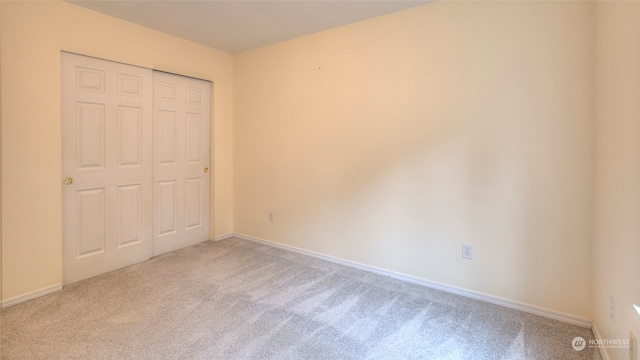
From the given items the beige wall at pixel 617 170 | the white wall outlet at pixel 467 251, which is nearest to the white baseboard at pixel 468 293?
the beige wall at pixel 617 170

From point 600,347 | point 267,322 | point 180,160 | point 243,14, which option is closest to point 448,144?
point 600,347

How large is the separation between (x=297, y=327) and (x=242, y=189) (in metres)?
2.35

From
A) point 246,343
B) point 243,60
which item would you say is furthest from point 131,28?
point 246,343

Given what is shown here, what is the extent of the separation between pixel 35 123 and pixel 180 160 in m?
1.35

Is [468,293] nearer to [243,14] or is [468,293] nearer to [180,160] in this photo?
[243,14]

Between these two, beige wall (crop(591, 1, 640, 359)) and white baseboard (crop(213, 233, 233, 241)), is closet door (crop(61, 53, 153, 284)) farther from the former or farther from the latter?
beige wall (crop(591, 1, 640, 359))

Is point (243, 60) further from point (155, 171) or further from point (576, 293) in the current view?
point (576, 293)

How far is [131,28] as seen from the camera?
3.02m

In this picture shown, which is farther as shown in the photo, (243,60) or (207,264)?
(243,60)

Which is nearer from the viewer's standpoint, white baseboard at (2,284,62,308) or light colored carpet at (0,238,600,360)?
light colored carpet at (0,238,600,360)

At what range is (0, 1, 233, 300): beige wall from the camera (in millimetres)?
2299

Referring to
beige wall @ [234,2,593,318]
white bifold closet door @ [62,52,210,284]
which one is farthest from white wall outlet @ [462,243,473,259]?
white bifold closet door @ [62,52,210,284]

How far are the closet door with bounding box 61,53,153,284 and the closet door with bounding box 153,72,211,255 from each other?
0.40 ft

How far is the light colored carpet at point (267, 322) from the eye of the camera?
1.83 metres
